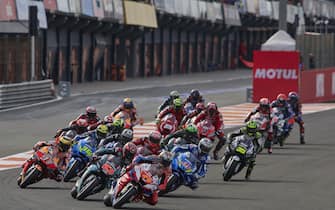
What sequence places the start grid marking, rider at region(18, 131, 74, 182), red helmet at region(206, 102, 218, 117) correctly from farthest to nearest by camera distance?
red helmet at region(206, 102, 218, 117) < the start grid marking < rider at region(18, 131, 74, 182)

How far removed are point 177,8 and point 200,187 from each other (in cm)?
5263

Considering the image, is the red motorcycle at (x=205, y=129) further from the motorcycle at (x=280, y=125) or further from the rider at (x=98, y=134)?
the motorcycle at (x=280, y=125)

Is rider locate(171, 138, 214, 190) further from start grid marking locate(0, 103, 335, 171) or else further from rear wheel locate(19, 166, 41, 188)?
start grid marking locate(0, 103, 335, 171)

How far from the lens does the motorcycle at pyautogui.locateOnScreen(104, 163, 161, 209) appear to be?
1773 centimetres

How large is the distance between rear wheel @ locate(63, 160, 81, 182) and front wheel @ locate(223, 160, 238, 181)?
3152 millimetres

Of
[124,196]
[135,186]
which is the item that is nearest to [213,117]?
[135,186]

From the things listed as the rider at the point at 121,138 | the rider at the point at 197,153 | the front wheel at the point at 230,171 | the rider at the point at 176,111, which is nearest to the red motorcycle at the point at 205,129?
the rider at the point at 176,111

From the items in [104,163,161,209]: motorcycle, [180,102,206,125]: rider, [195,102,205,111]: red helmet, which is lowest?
[104,163,161,209]: motorcycle

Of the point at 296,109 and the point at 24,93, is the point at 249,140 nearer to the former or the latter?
the point at 296,109

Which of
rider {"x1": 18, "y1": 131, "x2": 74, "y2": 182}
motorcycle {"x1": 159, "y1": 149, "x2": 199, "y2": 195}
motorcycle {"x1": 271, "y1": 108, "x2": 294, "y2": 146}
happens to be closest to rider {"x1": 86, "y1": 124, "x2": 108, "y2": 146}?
rider {"x1": 18, "y1": 131, "x2": 74, "y2": 182}

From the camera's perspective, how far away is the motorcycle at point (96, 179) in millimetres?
18797

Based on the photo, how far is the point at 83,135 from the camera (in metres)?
21.6

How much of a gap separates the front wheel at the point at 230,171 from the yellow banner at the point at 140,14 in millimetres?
42809

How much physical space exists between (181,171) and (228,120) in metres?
19.4
